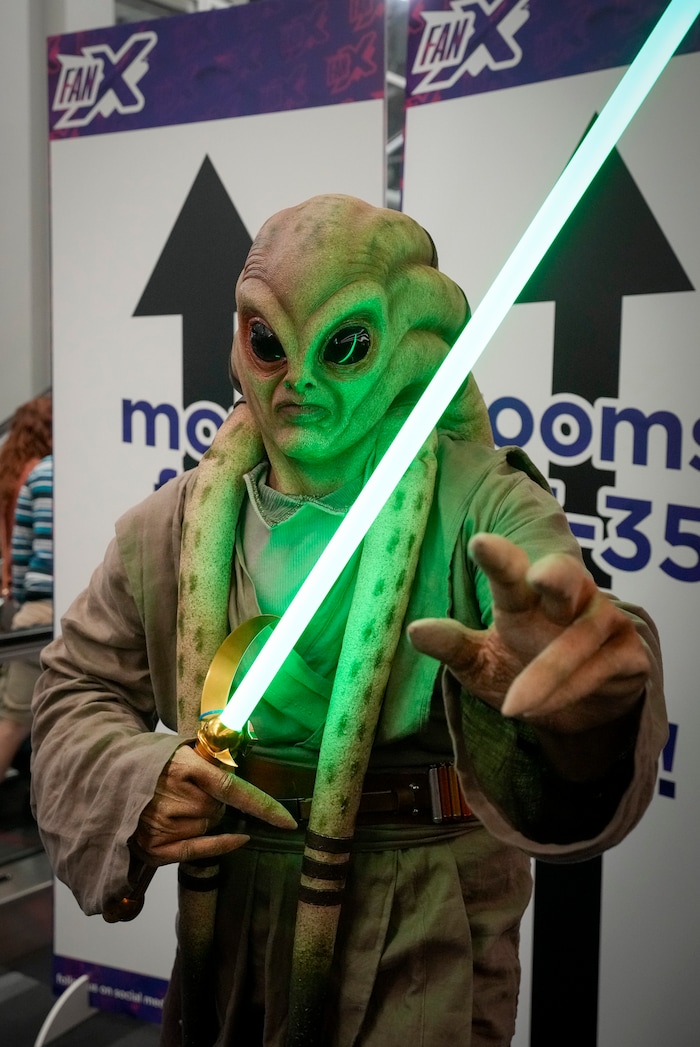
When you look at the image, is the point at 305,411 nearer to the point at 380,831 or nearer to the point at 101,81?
the point at 380,831

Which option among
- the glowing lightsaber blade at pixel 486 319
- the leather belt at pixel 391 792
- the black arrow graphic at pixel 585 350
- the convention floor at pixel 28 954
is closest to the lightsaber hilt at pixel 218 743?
the glowing lightsaber blade at pixel 486 319

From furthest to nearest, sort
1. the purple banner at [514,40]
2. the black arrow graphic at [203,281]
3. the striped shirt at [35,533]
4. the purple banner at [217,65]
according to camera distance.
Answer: the striped shirt at [35,533]
the black arrow graphic at [203,281]
the purple banner at [217,65]
the purple banner at [514,40]

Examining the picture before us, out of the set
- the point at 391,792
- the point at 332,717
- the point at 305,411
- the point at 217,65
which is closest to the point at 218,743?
the point at 332,717

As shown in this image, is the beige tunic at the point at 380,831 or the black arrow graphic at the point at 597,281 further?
the black arrow graphic at the point at 597,281

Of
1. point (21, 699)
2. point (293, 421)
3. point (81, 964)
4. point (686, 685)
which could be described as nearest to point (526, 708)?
point (293, 421)

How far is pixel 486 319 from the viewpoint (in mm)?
702

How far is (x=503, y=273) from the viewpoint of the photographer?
688 mm

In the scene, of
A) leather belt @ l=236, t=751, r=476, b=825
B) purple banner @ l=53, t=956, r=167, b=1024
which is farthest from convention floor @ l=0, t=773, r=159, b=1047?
leather belt @ l=236, t=751, r=476, b=825

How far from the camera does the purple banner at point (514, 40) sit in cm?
149

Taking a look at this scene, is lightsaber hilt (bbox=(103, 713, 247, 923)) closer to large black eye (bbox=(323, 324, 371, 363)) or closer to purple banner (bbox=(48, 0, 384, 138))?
A: large black eye (bbox=(323, 324, 371, 363))

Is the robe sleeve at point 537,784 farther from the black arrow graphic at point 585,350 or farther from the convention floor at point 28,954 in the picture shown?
the convention floor at point 28,954

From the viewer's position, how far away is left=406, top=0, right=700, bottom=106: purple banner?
1.49 metres

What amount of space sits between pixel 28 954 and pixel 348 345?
2.44m

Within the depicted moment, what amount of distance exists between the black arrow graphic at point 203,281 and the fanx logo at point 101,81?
0.84 ft
